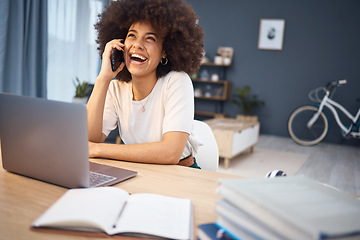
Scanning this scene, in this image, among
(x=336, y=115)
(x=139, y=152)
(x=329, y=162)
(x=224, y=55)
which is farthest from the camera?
(x=224, y=55)

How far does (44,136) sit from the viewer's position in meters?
0.74

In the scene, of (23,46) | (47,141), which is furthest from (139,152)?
(23,46)

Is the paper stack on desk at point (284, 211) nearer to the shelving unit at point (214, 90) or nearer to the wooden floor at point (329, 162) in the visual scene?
the wooden floor at point (329, 162)

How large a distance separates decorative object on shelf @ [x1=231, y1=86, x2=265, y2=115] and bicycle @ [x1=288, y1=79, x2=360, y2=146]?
26.9 inches

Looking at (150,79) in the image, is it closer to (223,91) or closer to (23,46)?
(23,46)

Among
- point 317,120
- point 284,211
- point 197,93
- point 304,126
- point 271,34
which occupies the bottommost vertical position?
point 304,126

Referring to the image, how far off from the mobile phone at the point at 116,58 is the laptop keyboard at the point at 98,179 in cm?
63

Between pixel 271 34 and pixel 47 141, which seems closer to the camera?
pixel 47 141

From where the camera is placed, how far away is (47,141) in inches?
29.3

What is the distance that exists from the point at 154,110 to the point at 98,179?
21.6 inches

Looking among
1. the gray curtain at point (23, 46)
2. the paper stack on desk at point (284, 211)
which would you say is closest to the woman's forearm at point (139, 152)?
the paper stack on desk at point (284, 211)

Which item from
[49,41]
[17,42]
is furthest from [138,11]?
[49,41]

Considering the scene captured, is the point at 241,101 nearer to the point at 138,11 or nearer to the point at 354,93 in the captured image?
the point at 354,93

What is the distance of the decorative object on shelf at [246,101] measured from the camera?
5.64 m
